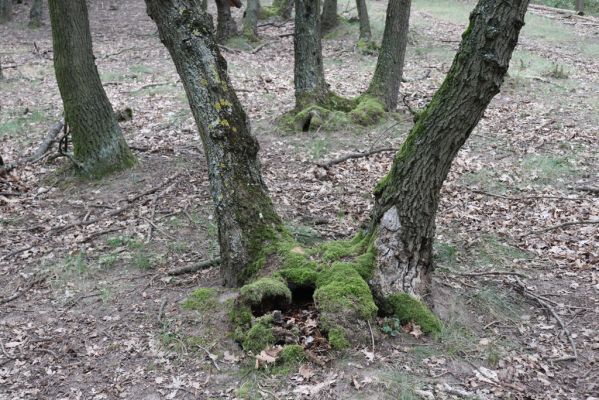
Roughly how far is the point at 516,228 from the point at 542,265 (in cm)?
91

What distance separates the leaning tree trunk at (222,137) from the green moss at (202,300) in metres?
0.26

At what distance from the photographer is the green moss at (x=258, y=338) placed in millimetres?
4887

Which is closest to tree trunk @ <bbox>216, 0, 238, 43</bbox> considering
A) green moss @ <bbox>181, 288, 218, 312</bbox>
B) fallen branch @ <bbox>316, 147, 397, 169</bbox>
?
fallen branch @ <bbox>316, 147, 397, 169</bbox>

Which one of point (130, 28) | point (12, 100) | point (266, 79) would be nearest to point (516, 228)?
point (266, 79)

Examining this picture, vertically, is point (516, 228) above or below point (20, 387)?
above

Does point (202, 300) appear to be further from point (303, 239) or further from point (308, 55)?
point (308, 55)

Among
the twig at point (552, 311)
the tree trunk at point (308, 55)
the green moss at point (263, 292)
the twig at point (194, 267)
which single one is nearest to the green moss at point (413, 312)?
the green moss at point (263, 292)

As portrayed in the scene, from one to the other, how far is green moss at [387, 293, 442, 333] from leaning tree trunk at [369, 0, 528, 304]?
0.08 metres

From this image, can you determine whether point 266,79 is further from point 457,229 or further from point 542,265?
point 542,265

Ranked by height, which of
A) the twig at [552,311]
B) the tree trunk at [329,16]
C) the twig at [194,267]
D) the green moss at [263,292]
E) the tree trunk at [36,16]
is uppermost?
the tree trunk at [329,16]

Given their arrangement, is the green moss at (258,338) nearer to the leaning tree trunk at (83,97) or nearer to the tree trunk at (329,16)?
the leaning tree trunk at (83,97)

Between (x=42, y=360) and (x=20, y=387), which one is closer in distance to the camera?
(x=20, y=387)

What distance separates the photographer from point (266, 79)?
1493 centimetres

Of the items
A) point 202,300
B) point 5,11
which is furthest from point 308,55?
point 5,11
